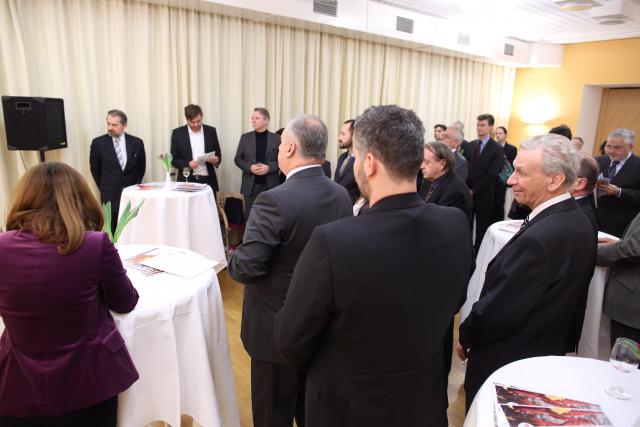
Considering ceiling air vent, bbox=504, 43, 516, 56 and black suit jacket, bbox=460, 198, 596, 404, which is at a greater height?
ceiling air vent, bbox=504, 43, 516, 56

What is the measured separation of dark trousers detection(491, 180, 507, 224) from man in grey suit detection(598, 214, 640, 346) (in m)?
3.29

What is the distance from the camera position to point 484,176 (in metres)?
5.41

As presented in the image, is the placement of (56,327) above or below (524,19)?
below

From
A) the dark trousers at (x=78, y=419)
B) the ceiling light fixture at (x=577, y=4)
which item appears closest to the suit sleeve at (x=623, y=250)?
the dark trousers at (x=78, y=419)

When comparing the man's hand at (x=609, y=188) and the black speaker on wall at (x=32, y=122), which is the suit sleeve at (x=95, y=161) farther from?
the man's hand at (x=609, y=188)

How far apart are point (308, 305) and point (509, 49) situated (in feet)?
27.1

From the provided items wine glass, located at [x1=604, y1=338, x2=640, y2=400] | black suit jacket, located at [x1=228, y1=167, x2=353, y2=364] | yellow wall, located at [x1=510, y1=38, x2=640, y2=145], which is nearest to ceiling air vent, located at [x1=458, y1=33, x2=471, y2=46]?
yellow wall, located at [x1=510, y1=38, x2=640, y2=145]

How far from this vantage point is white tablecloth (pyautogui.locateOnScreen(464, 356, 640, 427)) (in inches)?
47.4

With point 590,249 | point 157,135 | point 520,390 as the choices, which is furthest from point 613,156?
point 157,135

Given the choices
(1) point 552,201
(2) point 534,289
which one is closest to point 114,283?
(2) point 534,289

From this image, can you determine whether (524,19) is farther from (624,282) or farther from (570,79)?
(624,282)

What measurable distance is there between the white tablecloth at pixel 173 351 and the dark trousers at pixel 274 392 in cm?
20

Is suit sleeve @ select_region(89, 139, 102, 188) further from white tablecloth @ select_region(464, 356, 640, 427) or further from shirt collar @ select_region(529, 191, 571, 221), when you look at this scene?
white tablecloth @ select_region(464, 356, 640, 427)

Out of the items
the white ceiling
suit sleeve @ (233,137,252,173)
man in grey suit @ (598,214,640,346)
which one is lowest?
man in grey suit @ (598,214,640,346)
